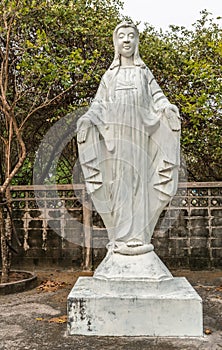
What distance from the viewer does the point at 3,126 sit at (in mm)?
8578

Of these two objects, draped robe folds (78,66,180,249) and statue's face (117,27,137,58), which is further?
statue's face (117,27,137,58)

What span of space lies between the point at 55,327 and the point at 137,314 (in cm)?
91

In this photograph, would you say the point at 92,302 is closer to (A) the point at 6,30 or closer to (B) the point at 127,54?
(B) the point at 127,54

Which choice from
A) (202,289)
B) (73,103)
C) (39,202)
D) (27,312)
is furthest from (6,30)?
(202,289)

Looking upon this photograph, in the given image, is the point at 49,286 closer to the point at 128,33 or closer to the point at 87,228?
the point at 87,228

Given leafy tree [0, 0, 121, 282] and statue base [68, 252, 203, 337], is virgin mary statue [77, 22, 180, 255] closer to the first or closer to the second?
statue base [68, 252, 203, 337]

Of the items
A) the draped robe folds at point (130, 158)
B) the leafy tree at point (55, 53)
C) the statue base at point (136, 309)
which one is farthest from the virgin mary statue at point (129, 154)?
the leafy tree at point (55, 53)

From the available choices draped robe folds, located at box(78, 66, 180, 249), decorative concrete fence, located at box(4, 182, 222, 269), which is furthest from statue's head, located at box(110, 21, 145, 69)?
decorative concrete fence, located at box(4, 182, 222, 269)

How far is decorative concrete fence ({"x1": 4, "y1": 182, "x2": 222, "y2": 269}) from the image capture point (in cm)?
767

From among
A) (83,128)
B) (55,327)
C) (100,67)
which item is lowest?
(55,327)

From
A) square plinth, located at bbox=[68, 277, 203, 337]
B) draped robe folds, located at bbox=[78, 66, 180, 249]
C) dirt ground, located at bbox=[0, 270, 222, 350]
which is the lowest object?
dirt ground, located at bbox=[0, 270, 222, 350]

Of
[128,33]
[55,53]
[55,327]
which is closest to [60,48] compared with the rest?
[55,53]

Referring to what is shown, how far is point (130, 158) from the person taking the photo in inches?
173

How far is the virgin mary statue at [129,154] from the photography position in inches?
168
